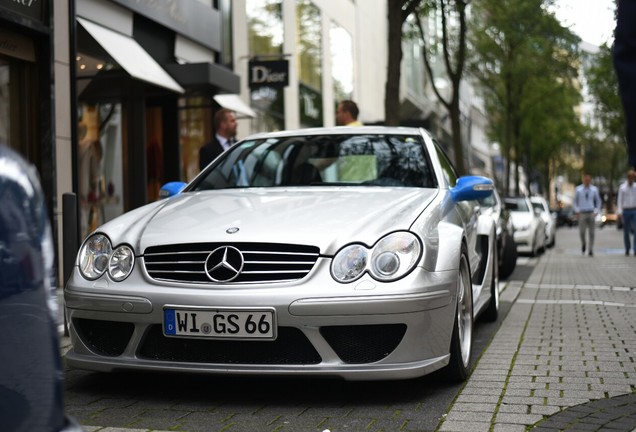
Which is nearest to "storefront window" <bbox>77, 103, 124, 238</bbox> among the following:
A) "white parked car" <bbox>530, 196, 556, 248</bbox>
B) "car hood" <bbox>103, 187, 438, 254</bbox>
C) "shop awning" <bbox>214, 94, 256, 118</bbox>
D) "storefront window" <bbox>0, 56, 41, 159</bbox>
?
"storefront window" <bbox>0, 56, 41, 159</bbox>

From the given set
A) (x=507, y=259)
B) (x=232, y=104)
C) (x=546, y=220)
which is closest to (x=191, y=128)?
(x=232, y=104)

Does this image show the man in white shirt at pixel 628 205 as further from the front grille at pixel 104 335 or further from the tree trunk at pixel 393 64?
the front grille at pixel 104 335

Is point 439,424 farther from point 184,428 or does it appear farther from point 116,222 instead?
point 116,222

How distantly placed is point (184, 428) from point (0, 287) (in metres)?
2.31

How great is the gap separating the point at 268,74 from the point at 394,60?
4843mm

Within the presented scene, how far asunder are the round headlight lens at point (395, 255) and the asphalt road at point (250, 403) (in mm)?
616

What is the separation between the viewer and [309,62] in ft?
85.0

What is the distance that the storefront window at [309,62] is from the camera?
24.8m

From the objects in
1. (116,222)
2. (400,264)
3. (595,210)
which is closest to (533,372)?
(400,264)

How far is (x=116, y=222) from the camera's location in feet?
16.4

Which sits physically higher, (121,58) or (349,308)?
(121,58)

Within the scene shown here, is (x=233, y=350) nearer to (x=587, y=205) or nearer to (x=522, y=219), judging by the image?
(x=522, y=219)

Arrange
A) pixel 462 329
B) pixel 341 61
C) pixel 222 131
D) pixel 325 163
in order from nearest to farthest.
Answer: pixel 462 329
pixel 325 163
pixel 222 131
pixel 341 61

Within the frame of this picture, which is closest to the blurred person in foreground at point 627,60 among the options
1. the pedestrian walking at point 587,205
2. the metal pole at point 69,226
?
the metal pole at point 69,226
